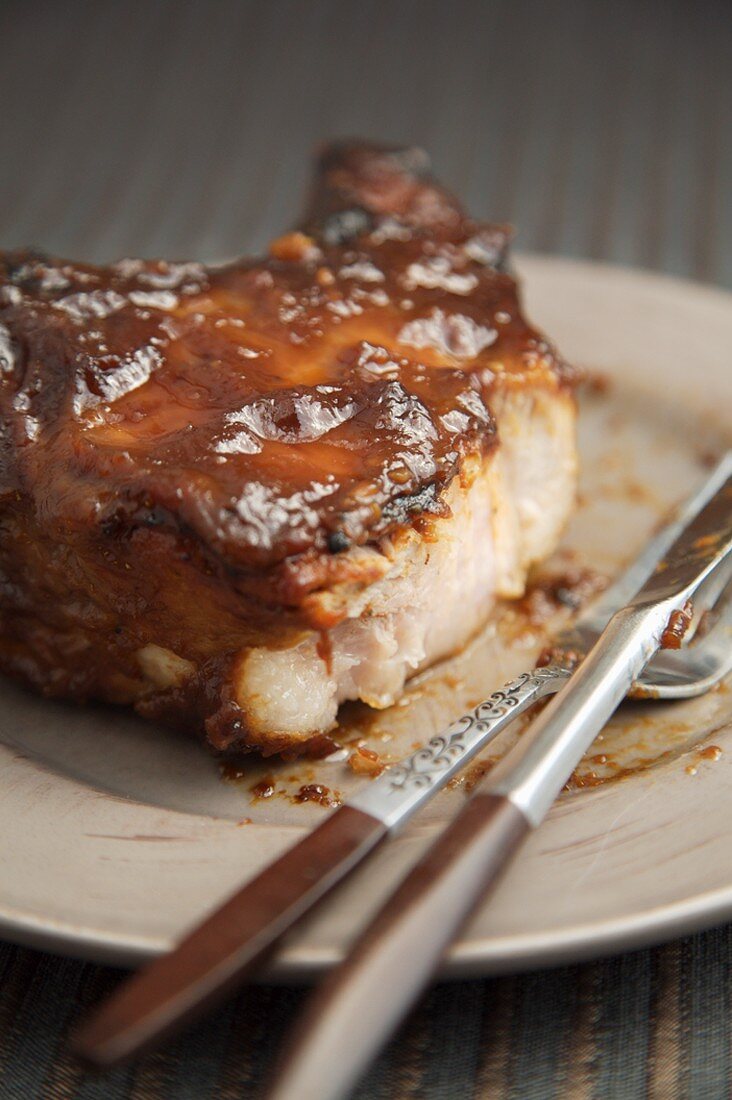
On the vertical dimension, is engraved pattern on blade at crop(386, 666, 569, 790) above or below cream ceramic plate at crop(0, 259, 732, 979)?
above

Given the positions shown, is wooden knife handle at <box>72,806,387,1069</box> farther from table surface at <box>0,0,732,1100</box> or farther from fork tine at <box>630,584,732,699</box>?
table surface at <box>0,0,732,1100</box>

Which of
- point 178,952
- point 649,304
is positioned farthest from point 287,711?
point 649,304

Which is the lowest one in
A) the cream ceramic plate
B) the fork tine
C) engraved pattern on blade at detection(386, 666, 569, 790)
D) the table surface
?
the cream ceramic plate

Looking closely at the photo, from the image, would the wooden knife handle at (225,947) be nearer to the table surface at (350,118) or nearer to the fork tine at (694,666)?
the fork tine at (694,666)

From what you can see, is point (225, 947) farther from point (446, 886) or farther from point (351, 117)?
point (351, 117)

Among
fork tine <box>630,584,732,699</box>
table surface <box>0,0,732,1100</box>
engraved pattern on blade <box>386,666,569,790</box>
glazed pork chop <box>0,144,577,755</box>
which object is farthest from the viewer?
table surface <box>0,0,732,1100</box>

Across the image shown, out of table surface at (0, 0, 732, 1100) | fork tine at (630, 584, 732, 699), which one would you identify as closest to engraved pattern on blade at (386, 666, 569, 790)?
fork tine at (630, 584, 732, 699)

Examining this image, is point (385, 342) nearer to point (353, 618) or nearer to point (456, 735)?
point (353, 618)

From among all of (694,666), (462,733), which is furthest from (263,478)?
(694,666)
